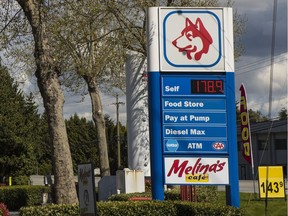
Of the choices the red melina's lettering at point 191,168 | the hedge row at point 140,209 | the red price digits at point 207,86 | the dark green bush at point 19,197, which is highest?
the red price digits at point 207,86

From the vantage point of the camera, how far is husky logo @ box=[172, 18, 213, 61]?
1517cm

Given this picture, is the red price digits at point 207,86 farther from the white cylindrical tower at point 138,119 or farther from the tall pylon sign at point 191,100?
the white cylindrical tower at point 138,119

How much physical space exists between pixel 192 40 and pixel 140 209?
376 cm

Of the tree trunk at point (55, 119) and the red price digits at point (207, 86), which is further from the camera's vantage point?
the tree trunk at point (55, 119)

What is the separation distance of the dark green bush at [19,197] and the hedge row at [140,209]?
27232mm

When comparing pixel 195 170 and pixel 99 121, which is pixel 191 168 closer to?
pixel 195 170

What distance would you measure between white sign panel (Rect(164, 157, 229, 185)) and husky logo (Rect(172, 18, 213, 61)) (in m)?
2.16

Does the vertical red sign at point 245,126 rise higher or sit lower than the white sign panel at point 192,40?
lower

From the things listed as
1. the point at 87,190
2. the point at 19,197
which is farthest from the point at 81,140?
the point at 87,190

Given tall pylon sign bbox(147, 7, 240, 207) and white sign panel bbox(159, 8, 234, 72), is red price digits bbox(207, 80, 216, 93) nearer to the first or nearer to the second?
tall pylon sign bbox(147, 7, 240, 207)

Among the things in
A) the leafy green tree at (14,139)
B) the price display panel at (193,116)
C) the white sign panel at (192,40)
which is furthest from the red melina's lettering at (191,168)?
the leafy green tree at (14,139)

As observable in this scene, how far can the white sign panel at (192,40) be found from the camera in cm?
1521

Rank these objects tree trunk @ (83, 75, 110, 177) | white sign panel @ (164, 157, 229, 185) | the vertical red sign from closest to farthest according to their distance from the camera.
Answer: white sign panel @ (164, 157, 229, 185)
the vertical red sign
tree trunk @ (83, 75, 110, 177)

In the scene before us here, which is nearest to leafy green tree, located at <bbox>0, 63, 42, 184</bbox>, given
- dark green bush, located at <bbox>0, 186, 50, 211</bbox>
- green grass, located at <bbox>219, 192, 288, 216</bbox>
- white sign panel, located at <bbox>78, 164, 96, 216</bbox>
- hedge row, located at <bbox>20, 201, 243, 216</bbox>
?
dark green bush, located at <bbox>0, 186, 50, 211</bbox>
